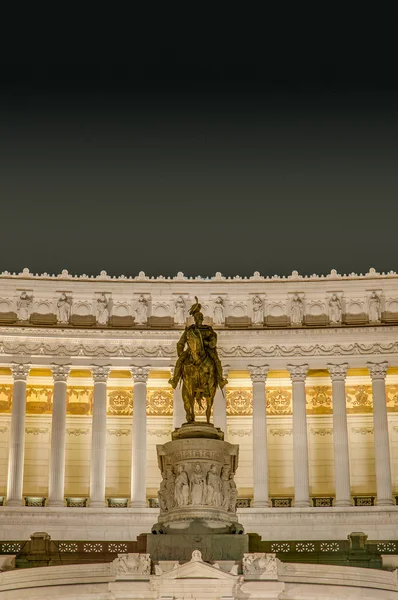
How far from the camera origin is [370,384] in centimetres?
9181

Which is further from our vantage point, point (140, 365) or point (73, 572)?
point (140, 365)

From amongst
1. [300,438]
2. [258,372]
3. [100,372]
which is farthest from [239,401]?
[100,372]

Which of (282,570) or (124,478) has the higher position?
(124,478)

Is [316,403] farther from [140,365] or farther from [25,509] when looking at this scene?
[25,509]

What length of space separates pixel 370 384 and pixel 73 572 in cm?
4949

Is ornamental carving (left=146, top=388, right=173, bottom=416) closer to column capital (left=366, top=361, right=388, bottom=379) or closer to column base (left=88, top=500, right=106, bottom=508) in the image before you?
column base (left=88, top=500, right=106, bottom=508)

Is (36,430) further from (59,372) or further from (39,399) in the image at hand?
(59,372)

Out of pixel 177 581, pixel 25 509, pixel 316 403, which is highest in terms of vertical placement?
pixel 316 403

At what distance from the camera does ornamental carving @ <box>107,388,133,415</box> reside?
3642 inches

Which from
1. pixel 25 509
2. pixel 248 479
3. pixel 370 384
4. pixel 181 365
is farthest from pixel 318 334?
pixel 181 365

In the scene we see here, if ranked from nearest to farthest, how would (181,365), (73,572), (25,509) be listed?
(73,572)
(181,365)
(25,509)

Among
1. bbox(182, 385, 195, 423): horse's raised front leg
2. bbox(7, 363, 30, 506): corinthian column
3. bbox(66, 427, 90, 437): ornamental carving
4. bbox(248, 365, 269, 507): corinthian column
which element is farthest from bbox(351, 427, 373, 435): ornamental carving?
bbox(182, 385, 195, 423): horse's raised front leg

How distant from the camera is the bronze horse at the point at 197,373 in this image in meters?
50.9

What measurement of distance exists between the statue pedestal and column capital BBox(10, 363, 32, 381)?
123 ft
